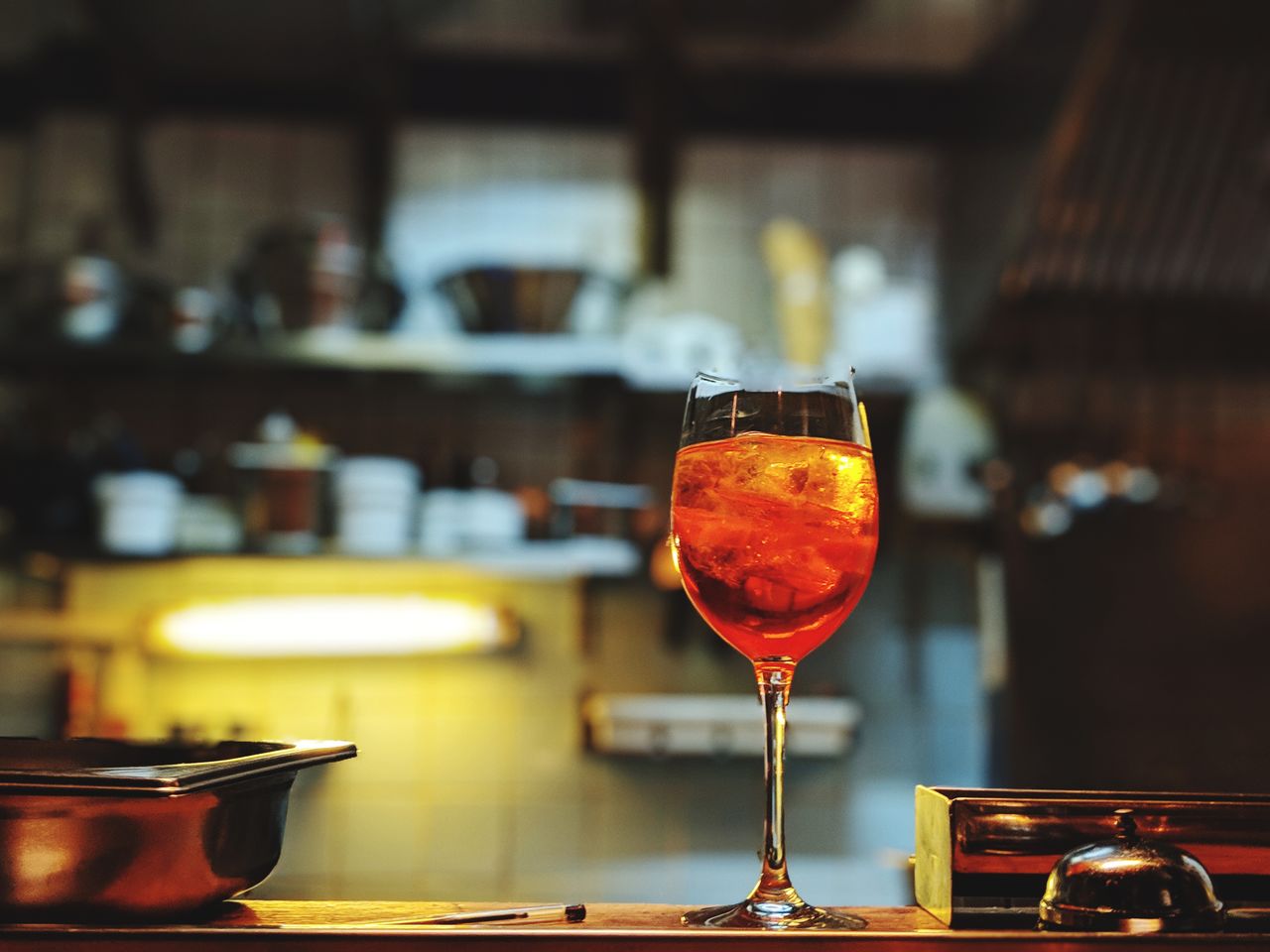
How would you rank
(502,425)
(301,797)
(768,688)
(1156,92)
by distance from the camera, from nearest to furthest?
(768,688) → (1156,92) → (301,797) → (502,425)

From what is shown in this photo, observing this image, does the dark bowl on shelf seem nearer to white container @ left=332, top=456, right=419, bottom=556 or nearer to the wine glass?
white container @ left=332, top=456, right=419, bottom=556

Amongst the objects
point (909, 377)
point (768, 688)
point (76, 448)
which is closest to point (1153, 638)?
point (909, 377)

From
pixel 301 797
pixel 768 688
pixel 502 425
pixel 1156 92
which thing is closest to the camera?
pixel 768 688

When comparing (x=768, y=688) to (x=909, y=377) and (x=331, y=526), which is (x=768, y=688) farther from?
(x=909, y=377)

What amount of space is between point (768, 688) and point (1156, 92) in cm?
287

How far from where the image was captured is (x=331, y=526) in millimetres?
3088

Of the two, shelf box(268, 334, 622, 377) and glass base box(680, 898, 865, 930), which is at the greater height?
shelf box(268, 334, 622, 377)

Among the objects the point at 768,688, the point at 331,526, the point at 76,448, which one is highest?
the point at 76,448

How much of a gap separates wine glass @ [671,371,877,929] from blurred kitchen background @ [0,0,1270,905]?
2365 mm

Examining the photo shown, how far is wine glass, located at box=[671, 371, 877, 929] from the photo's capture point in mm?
703

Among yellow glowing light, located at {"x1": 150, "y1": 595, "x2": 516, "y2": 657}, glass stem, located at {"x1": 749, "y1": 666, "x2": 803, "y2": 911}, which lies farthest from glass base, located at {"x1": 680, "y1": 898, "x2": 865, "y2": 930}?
yellow glowing light, located at {"x1": 150, "y1": 595, "x2": 516, "y2": 657}

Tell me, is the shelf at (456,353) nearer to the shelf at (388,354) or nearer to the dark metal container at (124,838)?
the shelf at (388,354)

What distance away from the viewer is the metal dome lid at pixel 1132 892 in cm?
62

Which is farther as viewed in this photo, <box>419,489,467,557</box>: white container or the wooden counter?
<box>419,489,467,557</box>: white container
